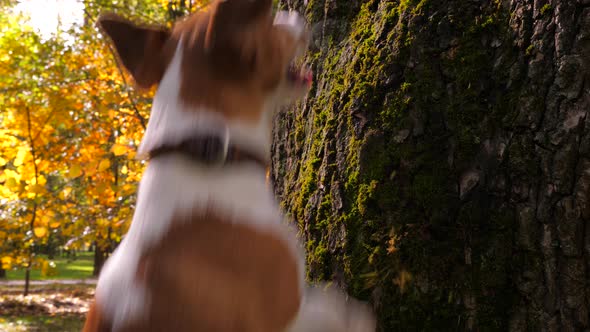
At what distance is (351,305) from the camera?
2072mm

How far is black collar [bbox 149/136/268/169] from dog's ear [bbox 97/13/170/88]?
17.5 inches

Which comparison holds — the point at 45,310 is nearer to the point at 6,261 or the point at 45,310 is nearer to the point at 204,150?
the point at 6,261

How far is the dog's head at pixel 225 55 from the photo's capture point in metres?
1.85

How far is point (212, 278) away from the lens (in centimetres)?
162

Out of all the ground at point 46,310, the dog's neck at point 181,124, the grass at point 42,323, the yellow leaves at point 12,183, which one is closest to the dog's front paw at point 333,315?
the dog's neck at point 181,124

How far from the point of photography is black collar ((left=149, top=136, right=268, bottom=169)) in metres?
1.76

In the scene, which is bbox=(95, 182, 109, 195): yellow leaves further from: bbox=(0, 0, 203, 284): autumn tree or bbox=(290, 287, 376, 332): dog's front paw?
bbox=(290, 287, 376, 332): dog's front paw

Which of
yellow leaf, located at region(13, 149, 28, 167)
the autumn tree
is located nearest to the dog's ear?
yellow leaf, located at region(13, 149, 28, 167)

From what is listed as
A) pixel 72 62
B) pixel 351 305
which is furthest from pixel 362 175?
pixel 72 62

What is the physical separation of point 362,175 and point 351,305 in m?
0.57

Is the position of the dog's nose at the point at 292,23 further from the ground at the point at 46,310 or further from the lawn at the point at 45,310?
the lawn at the point at 45,310

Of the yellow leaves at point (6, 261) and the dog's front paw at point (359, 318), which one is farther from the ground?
the dog's front paw at point (359, 318)

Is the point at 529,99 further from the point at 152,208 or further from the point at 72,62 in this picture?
the point at 72,62

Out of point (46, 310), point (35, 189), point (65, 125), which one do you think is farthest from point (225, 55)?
point (46, 310)
